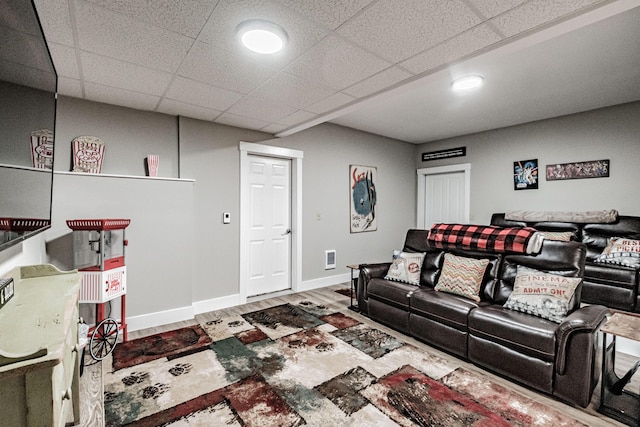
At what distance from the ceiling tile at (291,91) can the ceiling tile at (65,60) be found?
52.1 inches

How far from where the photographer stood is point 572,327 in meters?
1.87

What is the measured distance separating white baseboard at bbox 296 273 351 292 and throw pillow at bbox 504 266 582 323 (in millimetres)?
2788

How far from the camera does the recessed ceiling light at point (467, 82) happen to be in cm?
300

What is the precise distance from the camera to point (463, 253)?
3047 millimetres

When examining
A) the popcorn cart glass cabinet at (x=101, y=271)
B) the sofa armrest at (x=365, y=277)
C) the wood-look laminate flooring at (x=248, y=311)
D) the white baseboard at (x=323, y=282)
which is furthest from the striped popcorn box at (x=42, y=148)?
the white baseboard at (x=323, y=282)

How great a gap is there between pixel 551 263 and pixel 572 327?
72cm

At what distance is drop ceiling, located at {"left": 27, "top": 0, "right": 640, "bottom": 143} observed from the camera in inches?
63.0

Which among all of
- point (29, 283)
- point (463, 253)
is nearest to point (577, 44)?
point (463, 253)

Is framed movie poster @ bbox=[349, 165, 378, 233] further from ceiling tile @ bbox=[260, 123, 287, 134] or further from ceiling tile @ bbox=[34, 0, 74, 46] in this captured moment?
ceiling tile @ bbox=[34, 0, 74, 46]

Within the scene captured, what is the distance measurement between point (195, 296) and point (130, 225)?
1128 mm

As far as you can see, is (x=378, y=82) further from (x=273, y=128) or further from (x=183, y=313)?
(x=183, y=313)

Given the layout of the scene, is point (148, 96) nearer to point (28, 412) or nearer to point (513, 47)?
point (28, 412)

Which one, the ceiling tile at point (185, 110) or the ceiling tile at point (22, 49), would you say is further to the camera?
the ceiling tile at point (185, 110)

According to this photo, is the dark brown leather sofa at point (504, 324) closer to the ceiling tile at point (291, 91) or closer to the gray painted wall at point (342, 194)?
the gray painted wall at point (342, 194)
